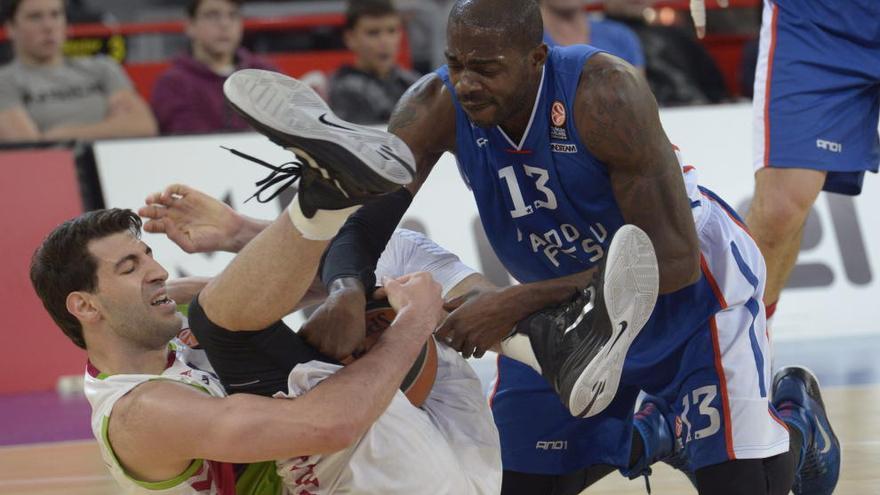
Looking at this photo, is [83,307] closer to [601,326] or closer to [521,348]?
[521,348]

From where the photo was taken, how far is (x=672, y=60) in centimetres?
952

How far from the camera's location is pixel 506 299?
360 cm

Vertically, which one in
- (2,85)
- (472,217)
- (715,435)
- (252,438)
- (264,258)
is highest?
(264,258)

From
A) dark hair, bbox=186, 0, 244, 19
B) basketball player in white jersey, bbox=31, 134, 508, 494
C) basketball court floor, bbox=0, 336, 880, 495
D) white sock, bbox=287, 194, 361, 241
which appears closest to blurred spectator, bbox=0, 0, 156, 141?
dark hair, bbox=186, 0, 244, 19

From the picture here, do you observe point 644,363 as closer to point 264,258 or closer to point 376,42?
point 264,258

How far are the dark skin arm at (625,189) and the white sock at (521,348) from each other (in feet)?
0.12

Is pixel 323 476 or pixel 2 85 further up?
pixel 323 476

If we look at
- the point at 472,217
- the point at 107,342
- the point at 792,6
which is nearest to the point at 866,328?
the point at 472,217

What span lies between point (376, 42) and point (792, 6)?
376 cm

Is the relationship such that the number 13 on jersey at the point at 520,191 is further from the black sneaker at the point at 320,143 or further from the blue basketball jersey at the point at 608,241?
the black sneaker at the point at 320,143

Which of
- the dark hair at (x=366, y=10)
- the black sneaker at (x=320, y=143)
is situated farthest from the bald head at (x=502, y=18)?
the dark hair at (x=366, y=10)

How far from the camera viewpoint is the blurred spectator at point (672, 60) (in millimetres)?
9273

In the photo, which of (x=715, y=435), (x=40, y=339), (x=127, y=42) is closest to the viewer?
(x=715, y=435)

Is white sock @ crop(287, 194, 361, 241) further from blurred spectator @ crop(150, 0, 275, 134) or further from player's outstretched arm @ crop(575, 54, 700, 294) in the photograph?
blurred spectator @ crop(150, 0, 275, 134)
